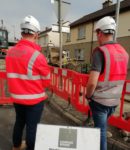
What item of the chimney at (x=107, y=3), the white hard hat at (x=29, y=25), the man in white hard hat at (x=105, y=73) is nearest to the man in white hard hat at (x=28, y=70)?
the white hard hat at (x=29, y=25)

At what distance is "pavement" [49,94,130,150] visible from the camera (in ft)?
12.4

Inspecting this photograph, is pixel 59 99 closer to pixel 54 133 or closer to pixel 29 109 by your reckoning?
pixel 29 109

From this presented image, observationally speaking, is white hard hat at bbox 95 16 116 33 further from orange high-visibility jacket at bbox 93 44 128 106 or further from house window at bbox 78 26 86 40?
house window at bbox 78 26 86 40

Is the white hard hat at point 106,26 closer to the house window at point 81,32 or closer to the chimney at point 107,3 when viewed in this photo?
the house window at point 81,32

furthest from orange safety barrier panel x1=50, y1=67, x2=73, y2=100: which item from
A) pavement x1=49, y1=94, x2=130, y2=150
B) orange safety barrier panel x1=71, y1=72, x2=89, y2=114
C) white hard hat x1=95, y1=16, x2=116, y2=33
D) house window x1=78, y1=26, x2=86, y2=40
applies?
house window x1=78, y1=26, x2=86, y2=40

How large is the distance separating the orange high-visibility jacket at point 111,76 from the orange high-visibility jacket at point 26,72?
734mm

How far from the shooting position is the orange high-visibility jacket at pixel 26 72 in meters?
2.74

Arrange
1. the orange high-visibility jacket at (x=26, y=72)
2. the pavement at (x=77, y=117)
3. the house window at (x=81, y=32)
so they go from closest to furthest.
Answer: the orange high-visibility jacket at (x=26, y=72)
the pavement at (x=77, y=117)
the house window at (x=81, y=32)

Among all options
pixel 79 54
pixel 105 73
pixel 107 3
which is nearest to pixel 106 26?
pixel 105 73

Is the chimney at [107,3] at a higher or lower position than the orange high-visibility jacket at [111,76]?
higher

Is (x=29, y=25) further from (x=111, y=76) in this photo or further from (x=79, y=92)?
(x=79, y=92)

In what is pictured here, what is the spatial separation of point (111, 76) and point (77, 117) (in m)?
2.79

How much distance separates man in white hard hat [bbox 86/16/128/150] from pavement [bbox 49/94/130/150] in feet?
3.24

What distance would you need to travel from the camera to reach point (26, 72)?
276cm
